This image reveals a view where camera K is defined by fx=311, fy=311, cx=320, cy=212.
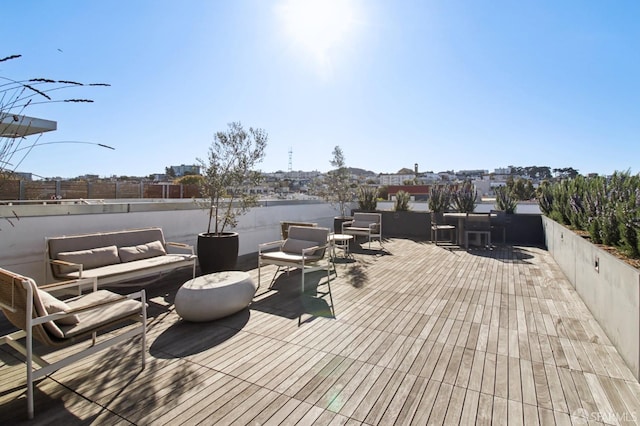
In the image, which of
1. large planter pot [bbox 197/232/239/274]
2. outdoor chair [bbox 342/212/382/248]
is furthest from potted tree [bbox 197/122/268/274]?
outdoor chair [bbox 342/212/382/248]

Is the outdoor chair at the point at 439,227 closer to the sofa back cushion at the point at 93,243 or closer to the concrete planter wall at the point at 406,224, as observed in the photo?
the concrete planter wall at the point at 406,224

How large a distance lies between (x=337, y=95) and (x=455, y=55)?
3196 millimetres

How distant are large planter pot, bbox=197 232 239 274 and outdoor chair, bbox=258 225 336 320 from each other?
61cm

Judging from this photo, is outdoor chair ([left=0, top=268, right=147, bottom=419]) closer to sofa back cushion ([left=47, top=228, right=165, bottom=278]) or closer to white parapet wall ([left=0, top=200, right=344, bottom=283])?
white parapet wall ([left=0, top=200, right=344, bottom=283])

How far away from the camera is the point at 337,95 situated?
9039 millimetres

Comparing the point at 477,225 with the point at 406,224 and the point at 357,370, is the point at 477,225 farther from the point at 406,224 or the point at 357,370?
the point at 357,370

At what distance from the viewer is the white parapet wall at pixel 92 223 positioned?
13.1 feet

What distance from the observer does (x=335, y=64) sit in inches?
303

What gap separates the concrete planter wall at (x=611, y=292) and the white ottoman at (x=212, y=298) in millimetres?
3582

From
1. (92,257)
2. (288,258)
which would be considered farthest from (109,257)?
(288,258)

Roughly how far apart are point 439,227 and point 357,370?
723 centimetres

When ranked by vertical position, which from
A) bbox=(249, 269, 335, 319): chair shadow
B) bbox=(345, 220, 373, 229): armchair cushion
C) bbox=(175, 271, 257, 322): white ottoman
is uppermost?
bbox=(345, 220, 373, 229): armchair cushion

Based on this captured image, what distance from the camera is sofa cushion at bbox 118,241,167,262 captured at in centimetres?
446

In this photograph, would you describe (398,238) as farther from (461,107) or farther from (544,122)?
(544,122)
